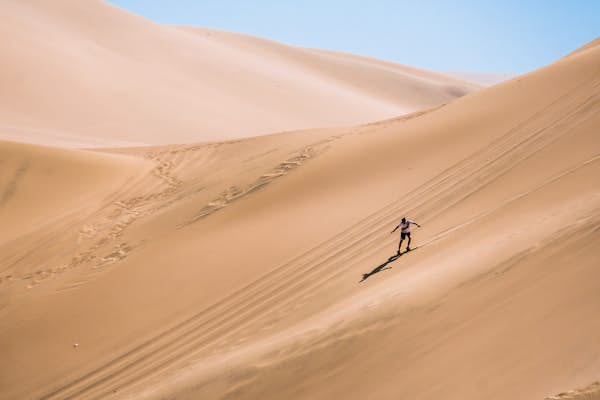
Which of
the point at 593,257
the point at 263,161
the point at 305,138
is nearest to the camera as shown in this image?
the point at 593,257

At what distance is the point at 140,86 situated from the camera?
1400 inches

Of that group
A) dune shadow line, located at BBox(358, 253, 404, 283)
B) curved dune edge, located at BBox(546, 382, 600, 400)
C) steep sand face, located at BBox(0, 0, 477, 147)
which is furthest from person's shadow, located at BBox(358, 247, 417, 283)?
steep sand face, located at BBox(0, 0, 477, 147)

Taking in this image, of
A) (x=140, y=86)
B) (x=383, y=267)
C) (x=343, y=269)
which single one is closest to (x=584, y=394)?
(x=383, y=267)

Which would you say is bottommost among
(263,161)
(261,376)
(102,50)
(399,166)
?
(261,376)

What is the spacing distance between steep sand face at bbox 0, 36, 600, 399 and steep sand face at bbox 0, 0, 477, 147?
565 inches

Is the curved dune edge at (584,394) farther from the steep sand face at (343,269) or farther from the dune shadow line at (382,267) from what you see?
the dune shadow line at (382,267)

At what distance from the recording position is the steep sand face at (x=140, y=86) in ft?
95.1

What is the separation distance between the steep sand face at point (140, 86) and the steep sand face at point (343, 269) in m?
14.4

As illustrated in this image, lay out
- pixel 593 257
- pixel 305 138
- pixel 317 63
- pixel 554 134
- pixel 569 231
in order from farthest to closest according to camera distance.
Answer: pixel 317 63
pixel 305 138
pixel 554 134
pixel 569 231
pixel 593 257

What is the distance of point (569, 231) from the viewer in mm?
5004

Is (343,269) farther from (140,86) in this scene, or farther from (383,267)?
(140,86)

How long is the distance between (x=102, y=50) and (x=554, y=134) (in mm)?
36380

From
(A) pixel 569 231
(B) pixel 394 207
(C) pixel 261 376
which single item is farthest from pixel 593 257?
(B) pixel 394 207

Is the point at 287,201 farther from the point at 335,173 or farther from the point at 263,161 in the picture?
the point at 263,161
